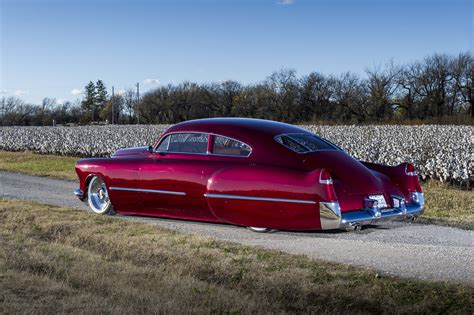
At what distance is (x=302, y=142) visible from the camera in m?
6.90

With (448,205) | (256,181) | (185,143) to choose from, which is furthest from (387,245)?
(448,205)

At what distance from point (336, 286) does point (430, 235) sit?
2.90 m

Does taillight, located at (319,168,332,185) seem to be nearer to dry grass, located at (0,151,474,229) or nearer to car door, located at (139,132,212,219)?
car door, located at (139,132,212,219)

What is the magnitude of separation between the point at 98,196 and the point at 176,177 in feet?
7.07

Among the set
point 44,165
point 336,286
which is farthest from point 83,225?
point 44,165

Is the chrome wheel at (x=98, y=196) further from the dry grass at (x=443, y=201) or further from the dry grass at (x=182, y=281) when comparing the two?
the dry grass at (x=443, y=201)

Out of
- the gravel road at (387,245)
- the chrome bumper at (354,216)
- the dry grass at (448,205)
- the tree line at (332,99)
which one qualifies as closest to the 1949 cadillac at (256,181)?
the chrome bumper at (354,216)

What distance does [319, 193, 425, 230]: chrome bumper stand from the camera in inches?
233

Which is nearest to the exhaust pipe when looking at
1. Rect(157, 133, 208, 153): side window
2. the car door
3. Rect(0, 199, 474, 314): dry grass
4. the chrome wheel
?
Rect(0, 199, 474, 314): dry grass

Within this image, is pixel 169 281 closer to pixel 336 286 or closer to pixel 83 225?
pixel 336 286

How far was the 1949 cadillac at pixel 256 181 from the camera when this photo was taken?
606 centimetres

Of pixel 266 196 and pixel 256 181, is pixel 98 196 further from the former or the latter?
pixel 266 196

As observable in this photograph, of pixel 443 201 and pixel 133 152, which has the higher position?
pixel 133 152

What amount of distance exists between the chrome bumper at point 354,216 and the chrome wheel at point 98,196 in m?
3.79
